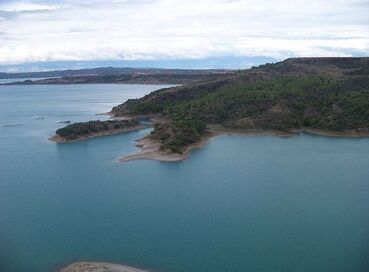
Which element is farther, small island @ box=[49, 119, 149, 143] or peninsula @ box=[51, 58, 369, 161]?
small island @ box=[49, 119, 149, 143]

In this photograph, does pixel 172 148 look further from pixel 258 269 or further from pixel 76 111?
pixel 76 111

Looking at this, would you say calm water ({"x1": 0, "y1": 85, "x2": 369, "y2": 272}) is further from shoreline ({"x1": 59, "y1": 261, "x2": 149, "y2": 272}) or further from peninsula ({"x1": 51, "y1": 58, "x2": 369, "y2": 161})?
peninsula ({"x1": 51, "y1": 58, "x2": 369, "y2": 161})

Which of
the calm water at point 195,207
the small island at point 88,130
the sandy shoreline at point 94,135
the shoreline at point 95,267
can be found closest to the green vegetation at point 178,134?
the calm water at point 195,207

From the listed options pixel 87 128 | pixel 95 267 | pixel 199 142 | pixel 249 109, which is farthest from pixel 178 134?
pixel 95 267

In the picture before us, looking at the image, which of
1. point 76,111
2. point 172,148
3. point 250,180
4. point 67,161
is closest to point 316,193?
point 250,180

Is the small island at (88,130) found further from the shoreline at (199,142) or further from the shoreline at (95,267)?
the shoreline at (95,267)

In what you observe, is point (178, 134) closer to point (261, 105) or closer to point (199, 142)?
point (199, 142)

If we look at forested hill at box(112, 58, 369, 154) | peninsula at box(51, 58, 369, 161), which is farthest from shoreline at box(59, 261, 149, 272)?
forested hill at box(112, 58, 369, 154)
